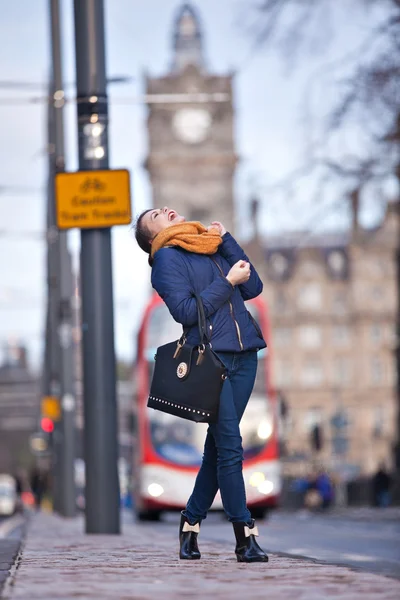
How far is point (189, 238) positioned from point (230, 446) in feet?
3.28

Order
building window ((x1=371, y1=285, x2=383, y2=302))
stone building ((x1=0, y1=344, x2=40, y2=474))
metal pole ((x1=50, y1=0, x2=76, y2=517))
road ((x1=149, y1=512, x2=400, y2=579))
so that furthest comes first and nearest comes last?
1. building window ((x1=371, y1=285, x2=383, y2=302))
2. stone building ((x1=0, y1=344, x2=40, y2=474))
3. metal pole ((x1=50, y1=0, x2=76, y2=517))
4. road ((x1=149, y1=512, x2=400, y2=579))

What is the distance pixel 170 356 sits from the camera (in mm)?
7191

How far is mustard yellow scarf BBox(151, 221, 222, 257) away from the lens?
289 inches

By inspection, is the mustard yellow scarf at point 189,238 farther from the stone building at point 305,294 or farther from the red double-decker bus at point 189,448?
the stone building at point 305,294

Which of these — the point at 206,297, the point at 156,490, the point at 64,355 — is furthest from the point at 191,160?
the point at 206,297

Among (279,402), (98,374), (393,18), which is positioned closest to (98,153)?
(98,374)

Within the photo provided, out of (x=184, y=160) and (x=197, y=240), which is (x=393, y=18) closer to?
(x=197, y=240)

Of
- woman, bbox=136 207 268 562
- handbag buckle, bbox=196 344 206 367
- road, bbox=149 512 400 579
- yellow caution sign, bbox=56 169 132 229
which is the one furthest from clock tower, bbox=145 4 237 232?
handbag buckle, bbox=196 344 206 367

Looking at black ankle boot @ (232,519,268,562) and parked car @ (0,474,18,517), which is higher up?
parked car @ (0,474,18,517)

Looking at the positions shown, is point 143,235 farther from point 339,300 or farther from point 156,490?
point 339,300

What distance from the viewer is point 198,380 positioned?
7.06 metres

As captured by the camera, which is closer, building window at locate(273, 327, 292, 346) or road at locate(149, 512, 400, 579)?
road at locate(149, 512, 400, 579)

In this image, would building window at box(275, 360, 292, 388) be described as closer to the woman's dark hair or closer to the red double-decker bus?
the red double-decker bus

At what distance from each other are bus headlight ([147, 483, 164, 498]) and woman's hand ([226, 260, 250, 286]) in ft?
55.9
